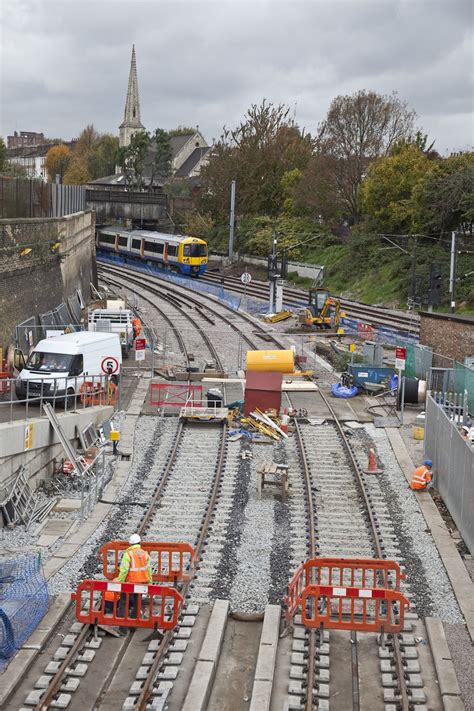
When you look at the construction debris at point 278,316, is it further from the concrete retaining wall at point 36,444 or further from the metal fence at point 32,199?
the concrete retaining wall at point 36,444

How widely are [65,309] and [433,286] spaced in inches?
572

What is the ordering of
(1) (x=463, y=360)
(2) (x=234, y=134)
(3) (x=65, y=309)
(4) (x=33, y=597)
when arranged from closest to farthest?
(4) (x=33, y=597) < (1) (x=463, y=360) < (3) (x=65, y=309) < (2) (x=234, y=134)

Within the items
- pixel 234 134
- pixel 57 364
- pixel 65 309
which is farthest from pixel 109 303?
pixel 234 134

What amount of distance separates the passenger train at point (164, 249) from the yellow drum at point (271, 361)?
2808 cm

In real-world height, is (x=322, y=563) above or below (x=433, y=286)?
below

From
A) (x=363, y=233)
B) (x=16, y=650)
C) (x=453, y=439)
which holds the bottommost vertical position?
(x=16, y=650)

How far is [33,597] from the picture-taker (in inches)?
442

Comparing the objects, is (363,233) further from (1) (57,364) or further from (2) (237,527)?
(2) (237,527)

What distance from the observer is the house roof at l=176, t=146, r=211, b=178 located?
4419 inches

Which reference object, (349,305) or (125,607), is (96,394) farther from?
(349,305)

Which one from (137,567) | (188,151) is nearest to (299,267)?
(137,567)

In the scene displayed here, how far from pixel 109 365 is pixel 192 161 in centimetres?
9575

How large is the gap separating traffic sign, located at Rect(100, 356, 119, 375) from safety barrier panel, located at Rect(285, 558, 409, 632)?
11684mm

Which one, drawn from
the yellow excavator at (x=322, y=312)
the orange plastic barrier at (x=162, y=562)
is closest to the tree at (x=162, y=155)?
the yellow excavator at (x=322, y=312)
